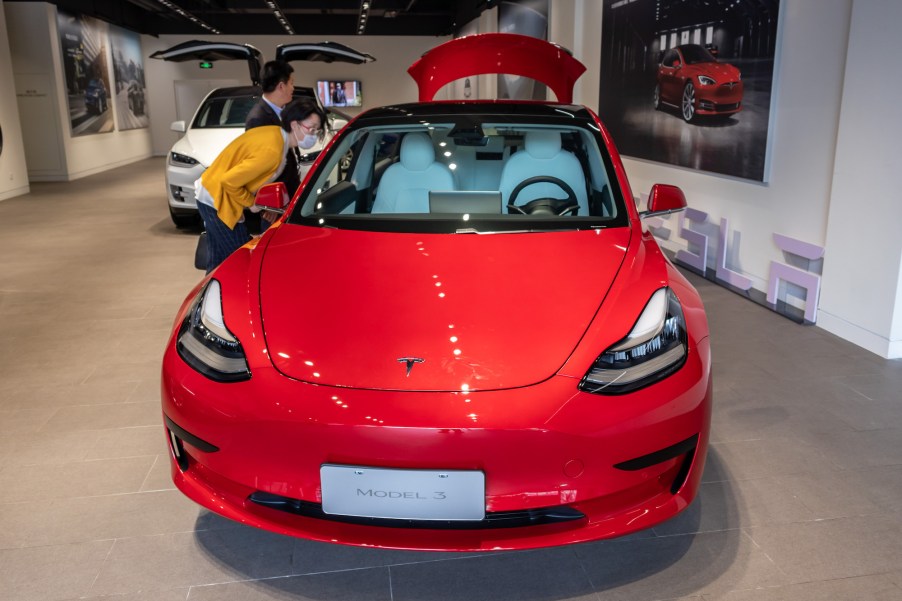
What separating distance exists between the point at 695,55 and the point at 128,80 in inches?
631

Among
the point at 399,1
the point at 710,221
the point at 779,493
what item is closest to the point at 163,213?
the point at 710,221

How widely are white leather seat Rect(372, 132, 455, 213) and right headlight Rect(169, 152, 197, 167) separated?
4.55 metres

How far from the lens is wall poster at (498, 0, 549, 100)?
1010cm

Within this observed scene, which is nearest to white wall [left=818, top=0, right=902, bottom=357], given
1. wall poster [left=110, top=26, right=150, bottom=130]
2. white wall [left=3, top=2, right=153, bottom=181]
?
white wall [left=3, top=2, right=153, bottom=181]

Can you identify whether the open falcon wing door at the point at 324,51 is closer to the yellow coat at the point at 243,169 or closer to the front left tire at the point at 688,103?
the front left tire at the point at 688,103

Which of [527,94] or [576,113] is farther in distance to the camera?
[527,94]

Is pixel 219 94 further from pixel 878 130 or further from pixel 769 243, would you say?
pixel 878 130

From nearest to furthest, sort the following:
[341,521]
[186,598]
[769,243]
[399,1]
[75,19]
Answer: [341,521], [186,598], [769,243], [75,19], [399,1]

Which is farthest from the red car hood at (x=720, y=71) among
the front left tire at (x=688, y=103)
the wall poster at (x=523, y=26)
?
the wall poster at (x=523, y=26)

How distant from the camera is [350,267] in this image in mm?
2035

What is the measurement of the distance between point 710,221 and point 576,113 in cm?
318

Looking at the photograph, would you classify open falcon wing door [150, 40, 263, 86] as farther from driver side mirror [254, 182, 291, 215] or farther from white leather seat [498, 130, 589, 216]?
white leather seat [498, 130, 589, 216]

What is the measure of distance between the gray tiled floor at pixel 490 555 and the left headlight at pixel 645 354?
579 millimetres

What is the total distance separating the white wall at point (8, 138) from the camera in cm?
1028
